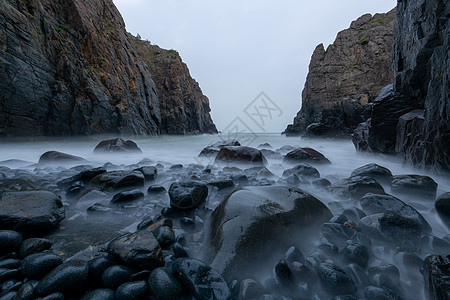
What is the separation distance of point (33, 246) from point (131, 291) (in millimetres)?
1035

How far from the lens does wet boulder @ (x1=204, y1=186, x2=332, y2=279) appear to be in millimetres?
1481

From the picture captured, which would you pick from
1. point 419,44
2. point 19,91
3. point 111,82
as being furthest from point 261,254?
point 111,82

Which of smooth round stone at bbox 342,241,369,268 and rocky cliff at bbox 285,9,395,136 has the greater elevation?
rocky cliff at bbox 285,9,395,136

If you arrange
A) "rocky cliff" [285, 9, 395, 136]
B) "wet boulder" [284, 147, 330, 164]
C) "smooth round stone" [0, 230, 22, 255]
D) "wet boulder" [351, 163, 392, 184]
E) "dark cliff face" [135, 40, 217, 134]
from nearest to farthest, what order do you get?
"smooth round stone" [0, 230, 22, 255], "wet boulder" [351, 163, 392, 184], "wet boulder" [284, 147, 330, 164], "dark cliff face" [135, 40, 217, 134], "rocky cliff" [285, 9, 395, 136]

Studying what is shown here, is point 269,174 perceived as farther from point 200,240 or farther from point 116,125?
point 116,125

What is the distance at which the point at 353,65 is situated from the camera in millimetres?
37875

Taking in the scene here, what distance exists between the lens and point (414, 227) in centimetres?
181

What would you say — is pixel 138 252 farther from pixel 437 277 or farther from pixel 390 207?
pixel 390 207

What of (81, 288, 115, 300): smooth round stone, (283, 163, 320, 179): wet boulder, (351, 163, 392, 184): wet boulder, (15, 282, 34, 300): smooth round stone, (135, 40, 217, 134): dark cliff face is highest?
(135, 40, 217, 134): dark cliff face

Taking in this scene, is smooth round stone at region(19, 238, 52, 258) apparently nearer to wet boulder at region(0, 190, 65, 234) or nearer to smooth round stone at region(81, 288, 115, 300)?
wet boulder at region(0, 190, 65, 234)

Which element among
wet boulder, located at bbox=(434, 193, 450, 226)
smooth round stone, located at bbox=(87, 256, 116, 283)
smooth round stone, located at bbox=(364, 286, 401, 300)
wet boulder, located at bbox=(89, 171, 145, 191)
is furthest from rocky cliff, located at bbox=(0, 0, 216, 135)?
wet boulder, located at bbox=(434, 193, 450, 226)

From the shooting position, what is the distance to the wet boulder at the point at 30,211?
1.67m

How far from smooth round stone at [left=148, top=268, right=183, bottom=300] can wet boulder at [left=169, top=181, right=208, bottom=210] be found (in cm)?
114

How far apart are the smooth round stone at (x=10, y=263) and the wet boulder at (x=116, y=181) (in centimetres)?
169
